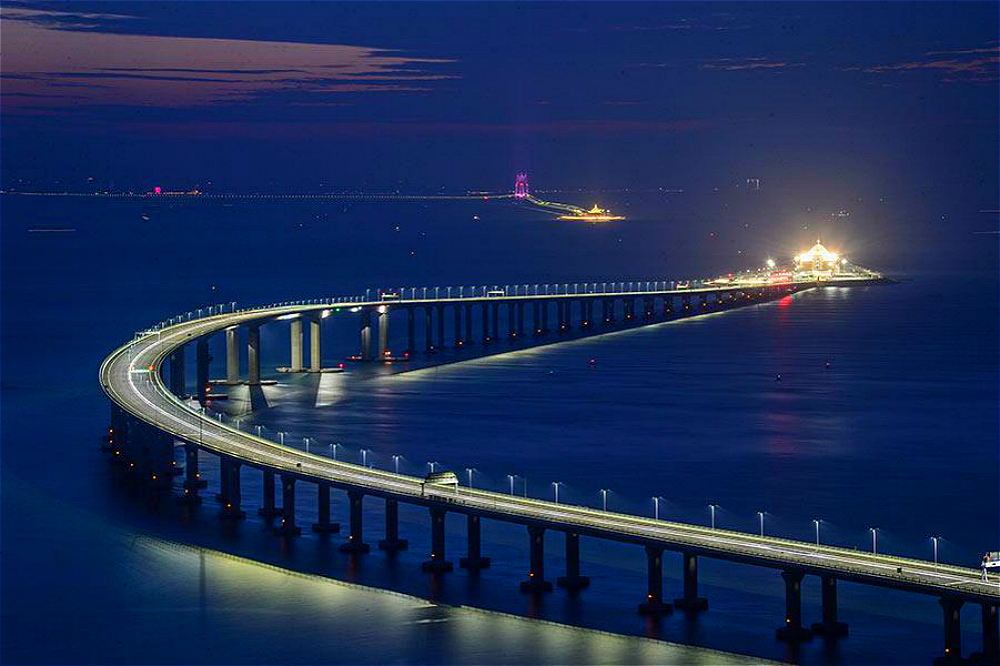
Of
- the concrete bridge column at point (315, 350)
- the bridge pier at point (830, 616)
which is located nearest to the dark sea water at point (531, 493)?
the bridge pier at point (830, 616)

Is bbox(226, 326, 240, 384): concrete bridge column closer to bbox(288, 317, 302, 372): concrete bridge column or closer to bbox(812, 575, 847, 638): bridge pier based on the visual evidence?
bbox(288, 317, 302, 372): concrete bridge column

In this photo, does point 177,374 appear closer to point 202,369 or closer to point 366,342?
point 202,369

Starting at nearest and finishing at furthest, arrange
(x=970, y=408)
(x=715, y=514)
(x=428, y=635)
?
(x=428, y=635) < (x=715, y=514) < (x=970, y=408)

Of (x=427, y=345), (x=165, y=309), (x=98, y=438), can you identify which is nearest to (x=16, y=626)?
(x=98, y=438)

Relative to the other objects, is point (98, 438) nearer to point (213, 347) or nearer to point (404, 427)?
point (404, 427)

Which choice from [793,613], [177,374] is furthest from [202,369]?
[793,613]

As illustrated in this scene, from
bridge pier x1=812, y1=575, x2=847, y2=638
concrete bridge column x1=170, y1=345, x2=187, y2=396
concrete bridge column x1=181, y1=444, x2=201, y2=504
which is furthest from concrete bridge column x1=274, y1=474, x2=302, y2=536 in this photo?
concrete bridge column x1=170, y1=345, x2=187, y2=396

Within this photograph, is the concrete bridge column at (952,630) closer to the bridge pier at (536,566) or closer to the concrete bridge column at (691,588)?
the concrete bridge column at (691,588)
